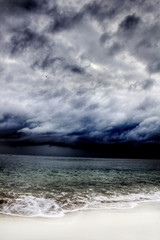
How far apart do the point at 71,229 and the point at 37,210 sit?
3810 millimetres

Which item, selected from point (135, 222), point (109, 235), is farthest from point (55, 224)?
point (135, 222)

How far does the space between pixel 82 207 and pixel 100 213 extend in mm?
1854

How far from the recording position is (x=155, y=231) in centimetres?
685

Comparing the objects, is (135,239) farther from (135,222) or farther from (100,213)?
(100,213)

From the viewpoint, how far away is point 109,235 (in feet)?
21.0

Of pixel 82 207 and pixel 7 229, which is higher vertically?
pixel 7 229

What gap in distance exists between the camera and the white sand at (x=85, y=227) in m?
6.24

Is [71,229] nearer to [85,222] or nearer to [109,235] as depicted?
[85,222]

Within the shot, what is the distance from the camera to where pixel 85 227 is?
7.18 metres

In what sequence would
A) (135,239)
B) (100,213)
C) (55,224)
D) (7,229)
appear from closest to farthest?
(135,239)
(7,229)
(55,224)
(100,213)

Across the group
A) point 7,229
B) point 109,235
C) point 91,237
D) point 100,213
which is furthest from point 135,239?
point 7,229

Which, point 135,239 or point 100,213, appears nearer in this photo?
point 135,239

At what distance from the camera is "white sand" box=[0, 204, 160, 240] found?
20.5ft

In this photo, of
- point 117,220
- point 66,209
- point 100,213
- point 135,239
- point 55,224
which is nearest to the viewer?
point 135,239
